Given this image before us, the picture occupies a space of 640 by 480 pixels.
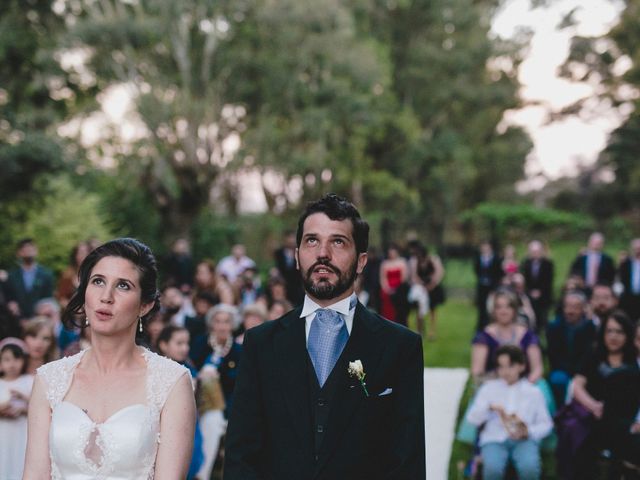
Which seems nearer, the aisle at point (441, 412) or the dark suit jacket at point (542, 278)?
the aisle at point (441, 412)

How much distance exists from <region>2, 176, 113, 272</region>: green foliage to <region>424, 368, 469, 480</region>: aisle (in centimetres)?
903

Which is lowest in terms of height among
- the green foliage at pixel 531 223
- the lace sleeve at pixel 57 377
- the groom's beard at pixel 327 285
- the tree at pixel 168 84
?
the lace sleeve at pixel 57 377

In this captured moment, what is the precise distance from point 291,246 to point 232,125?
11.9 metres

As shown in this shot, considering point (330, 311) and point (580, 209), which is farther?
point (580, 209)

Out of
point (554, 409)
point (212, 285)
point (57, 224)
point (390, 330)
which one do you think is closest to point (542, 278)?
point (554, 409)

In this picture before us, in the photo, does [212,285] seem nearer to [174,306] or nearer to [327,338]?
[174,306]

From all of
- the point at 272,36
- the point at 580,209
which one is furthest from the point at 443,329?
the point at 580,209

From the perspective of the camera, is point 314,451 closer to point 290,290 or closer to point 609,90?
point 290,290

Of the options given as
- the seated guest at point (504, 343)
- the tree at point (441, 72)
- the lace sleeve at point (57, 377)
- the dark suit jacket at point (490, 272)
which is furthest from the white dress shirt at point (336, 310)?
the tree at point (441, 72)

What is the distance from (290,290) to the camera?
12.2m

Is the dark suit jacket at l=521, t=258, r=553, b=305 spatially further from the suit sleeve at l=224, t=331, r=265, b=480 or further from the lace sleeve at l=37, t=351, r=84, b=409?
the lace sleeve at l=37, t=351, r=84, b=409

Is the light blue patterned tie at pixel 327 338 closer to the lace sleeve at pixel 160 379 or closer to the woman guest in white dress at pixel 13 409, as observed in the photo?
the lace sleeve at pixel 160 379

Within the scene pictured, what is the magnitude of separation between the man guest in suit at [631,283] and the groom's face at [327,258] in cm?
875

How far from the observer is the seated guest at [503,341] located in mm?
6418
